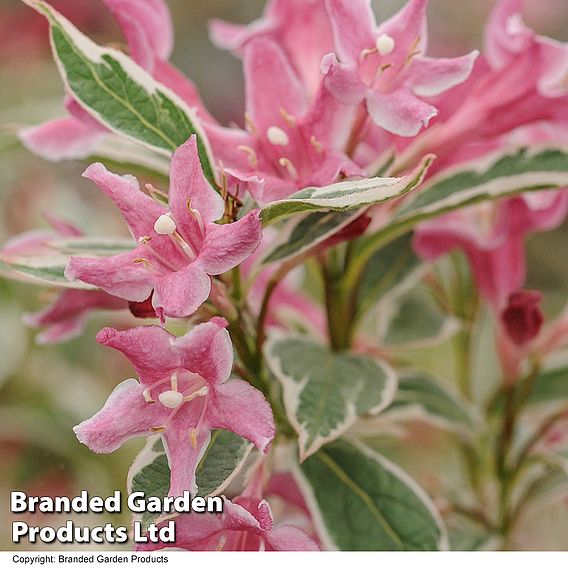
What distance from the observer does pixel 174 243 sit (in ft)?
1.85

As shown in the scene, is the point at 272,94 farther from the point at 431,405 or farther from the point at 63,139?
the point at 431,405

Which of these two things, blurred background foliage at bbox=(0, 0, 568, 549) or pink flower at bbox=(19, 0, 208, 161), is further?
blurred background foliage at bbox=(0, 0, 568, 549)

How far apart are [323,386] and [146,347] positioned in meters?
0.17

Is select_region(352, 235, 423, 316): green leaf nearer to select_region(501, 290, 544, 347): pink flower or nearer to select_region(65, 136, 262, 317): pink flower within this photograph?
select_region(501, 290, 544, 347): pink flower

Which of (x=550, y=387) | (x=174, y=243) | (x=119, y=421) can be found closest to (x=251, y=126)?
(x=174, y=243)

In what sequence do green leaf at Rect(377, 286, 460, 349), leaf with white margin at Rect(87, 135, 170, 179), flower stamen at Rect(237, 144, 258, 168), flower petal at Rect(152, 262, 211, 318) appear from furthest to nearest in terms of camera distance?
1. green leaf at Rect(377, 286, 460, 349)
2. leaf with white margin at Rect(87, 135, 170, 179)
3. flower stamen at Rect(237, 144, 258, 168)
4. flower petal at Rect(152, 262, 211, 318)

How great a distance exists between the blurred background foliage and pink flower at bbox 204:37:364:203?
0.24 m

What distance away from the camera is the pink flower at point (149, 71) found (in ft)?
2.20

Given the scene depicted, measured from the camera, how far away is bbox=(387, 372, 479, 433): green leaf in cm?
80

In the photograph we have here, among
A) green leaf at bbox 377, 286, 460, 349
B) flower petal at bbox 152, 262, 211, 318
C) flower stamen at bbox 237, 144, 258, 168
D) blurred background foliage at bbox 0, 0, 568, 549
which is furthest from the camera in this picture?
blurred background foliage at bbox 0, 0, 568, 549

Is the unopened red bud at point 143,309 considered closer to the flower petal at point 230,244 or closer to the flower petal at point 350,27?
the flower petal at point 230,244

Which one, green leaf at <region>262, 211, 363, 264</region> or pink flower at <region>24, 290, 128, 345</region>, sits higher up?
green leaf at <region>262, 211, 363, 264</region>

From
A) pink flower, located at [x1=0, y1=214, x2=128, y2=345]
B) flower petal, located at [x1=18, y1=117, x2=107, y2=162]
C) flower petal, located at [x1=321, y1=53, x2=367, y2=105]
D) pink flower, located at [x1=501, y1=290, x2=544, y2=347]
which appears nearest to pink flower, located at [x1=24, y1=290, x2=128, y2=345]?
pink flower, located at [x1=0, y1=214, x2=128, y2=345]

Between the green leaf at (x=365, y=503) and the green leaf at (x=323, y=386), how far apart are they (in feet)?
0.23
